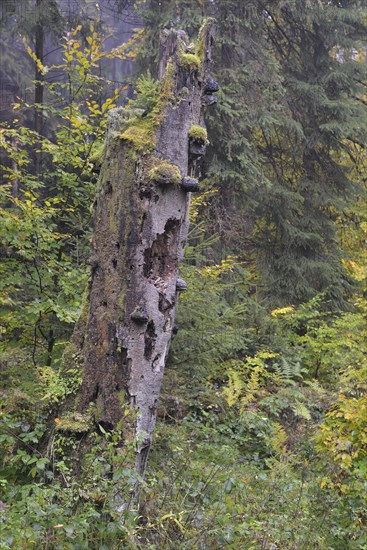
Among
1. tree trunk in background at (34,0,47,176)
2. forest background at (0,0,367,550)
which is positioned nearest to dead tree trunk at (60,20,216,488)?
forest background at (0,0,367,550)

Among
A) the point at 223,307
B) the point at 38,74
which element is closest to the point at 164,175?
the point at 223,307

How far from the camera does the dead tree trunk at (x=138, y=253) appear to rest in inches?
161

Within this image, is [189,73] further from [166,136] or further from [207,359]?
[207,359]

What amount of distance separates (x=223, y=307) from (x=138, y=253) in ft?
19.5

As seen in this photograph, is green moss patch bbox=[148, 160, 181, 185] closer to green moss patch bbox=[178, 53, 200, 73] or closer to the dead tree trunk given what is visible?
the dead tree trunk

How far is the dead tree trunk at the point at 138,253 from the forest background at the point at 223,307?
0.67ft

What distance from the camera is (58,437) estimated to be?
4.16 m

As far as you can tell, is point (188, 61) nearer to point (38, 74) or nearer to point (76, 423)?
point (76, 423)

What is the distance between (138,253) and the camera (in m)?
4.09

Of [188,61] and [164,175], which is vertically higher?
[188,61]

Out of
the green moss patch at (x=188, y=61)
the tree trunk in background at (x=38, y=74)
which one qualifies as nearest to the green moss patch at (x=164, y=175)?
the green moss patch at (x=188, y=61)

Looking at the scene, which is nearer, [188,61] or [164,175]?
[164,175]

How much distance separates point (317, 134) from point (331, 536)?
11.2 m

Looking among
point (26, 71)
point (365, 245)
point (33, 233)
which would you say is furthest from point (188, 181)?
point (26, 71)
